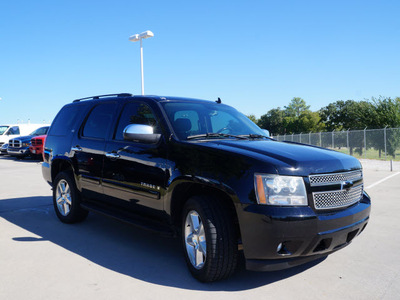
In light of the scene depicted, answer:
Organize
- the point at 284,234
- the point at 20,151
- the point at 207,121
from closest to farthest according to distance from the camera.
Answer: the point at 284,234
the point at 207,121
the point at 20,151

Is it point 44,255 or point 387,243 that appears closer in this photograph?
point 44,255

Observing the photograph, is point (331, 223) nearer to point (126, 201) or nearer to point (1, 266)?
point (126, 201)

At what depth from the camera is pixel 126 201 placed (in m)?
4.32

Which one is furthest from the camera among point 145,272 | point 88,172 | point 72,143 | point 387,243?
point 72,143

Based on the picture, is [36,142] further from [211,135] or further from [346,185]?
[346,185]

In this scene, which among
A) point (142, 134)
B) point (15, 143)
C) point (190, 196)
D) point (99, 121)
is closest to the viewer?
point (190, 196)

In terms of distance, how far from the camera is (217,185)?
10.4 ft

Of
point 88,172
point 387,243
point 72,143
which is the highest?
point 72,143

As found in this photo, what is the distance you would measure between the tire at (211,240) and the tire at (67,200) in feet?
8.24

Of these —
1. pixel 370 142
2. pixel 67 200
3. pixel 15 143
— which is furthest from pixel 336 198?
pixel 370 142

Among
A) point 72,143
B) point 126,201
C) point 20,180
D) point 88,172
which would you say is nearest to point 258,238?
point 126,201

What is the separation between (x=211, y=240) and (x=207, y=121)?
1699mm

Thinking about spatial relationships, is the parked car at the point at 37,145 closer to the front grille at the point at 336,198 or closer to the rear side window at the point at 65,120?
the rear side window at the point at 65,120

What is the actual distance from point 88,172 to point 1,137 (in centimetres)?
2344
